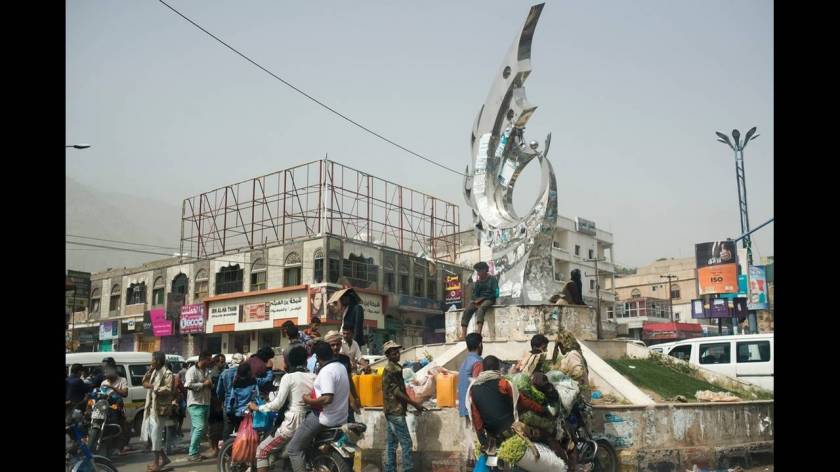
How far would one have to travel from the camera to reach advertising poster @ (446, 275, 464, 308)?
1617 inches

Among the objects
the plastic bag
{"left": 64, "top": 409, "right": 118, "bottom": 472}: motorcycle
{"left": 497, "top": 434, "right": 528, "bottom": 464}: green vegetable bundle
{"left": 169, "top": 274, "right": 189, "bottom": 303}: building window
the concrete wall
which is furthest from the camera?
{"left": 169, "top": 274, "right": 189, "bottom": 303}: building window

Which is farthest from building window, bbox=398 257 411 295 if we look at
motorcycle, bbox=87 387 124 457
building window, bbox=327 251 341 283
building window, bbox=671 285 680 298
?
motorcycle, bbox=87 387 124 457

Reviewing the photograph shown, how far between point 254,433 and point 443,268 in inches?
1415

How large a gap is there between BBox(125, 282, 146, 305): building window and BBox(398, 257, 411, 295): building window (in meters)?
16.8

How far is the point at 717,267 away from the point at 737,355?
75.7 ft

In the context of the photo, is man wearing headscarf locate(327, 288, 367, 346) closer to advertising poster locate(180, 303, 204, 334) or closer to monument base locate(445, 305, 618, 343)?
monument base locate(445, 305, 618, 343)

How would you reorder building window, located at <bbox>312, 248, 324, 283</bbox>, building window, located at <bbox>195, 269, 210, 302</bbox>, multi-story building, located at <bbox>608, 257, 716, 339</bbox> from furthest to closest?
multi-story building, located at <bbox>608, 257, 716, 339</bbox> → building window, located at <bbox>195, 269, 210, 302</bbox> → building window, located at <bbox>312, 248, 324, 283</bbox>

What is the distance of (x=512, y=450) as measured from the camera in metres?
5.98

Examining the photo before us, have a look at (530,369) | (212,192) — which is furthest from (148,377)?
(212,192)

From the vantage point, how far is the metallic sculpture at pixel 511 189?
1516cm

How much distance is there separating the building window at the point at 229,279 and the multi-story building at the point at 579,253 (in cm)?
1543

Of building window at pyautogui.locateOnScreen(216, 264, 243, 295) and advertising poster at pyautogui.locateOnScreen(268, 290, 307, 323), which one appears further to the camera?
building window at pyautogui.locateOnScreen(216, 264, 243, 295)

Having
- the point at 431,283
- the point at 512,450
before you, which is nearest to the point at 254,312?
the point at 431,283

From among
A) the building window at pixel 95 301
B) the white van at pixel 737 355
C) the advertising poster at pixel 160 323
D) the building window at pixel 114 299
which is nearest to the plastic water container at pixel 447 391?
the white van at pixel 737 355
